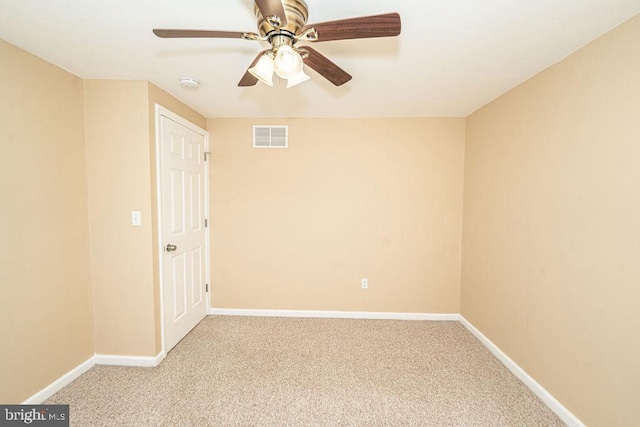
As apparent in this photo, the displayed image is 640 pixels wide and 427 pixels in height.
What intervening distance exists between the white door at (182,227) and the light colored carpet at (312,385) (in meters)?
0.30

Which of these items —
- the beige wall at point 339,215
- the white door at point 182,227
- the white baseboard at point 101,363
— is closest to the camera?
the white baseboard at point 101,363

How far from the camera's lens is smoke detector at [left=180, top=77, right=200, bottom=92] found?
73.9 inches

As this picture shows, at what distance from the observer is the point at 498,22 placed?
128 centimetres

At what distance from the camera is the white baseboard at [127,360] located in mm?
2033

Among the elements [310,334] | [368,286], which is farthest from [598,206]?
[310,334]

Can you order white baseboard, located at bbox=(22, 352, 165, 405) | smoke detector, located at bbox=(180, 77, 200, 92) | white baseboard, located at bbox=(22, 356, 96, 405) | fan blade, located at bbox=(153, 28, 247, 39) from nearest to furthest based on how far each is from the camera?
fan blade, located at bbox=(153, 28, 247, 39) → white baseboard, located at bbox=(22, 356, 96, 405) → white baseboard, located at bbox=(22, 352, 165, 405) → smoke detector, located at bbox=(180, 77, 200, 92)

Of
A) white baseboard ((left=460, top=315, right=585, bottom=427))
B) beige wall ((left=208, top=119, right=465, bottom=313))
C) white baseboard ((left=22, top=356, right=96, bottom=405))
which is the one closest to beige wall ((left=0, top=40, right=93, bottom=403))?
white baseboard ((left=22, top=356, right=96, bottom=405))

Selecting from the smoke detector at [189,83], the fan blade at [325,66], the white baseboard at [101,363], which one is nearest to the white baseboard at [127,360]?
the white baseboard at [101,363]

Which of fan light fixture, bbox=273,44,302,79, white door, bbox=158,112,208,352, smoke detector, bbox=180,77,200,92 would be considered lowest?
white door, bbox=158,112,208,352

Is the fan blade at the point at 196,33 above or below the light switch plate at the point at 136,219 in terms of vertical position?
above

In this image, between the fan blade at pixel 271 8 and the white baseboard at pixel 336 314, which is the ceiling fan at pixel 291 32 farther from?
the white baseboard at pixel 336 314

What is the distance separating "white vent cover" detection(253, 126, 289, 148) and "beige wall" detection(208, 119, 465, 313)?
Result: 0.22ft

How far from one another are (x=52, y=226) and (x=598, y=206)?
11.3 feet

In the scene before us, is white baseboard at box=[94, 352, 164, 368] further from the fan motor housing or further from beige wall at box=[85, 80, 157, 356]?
the fan motor housing
